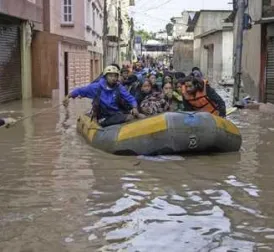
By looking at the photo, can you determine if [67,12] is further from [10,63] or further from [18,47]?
[10,63]

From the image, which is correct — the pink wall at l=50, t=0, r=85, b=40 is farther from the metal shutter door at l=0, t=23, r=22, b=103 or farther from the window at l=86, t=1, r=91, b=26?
the metal shutter door at l=0, t=23, r=22, b=103

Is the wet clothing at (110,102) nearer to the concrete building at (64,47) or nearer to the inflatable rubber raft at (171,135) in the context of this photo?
the inflatable rubber raft at (171,135)

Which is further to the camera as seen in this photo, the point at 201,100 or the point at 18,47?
the point at 18,47

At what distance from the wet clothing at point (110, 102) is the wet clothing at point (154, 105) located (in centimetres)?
48

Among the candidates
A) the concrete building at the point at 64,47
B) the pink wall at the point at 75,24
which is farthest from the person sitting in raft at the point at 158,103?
the pink wall at the point at 75,24

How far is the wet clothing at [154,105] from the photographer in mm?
11336

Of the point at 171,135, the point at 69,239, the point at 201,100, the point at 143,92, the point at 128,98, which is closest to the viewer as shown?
the point at 69,239

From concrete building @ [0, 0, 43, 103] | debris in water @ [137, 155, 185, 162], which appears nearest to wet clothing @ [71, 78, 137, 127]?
debris in water @ [137, 155, 185, 162]

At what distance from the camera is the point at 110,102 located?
432 inches

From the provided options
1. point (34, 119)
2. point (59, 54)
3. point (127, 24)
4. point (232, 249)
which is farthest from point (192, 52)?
point (232, 249)

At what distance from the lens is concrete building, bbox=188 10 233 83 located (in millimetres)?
40344

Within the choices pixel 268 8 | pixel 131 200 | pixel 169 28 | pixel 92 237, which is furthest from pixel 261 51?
pixel 169 28

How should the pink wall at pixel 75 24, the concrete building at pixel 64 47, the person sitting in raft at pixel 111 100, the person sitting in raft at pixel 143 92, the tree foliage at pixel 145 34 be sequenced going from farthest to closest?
the tree foliage at pixel 145 34 < the pink wall at pixel 75 24 < the concrete building at pixel 64 47 < the person sitting in raft at pixel 143 92 < the person sitting in raft at pixel 111 100

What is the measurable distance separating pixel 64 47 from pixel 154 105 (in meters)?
16.6
